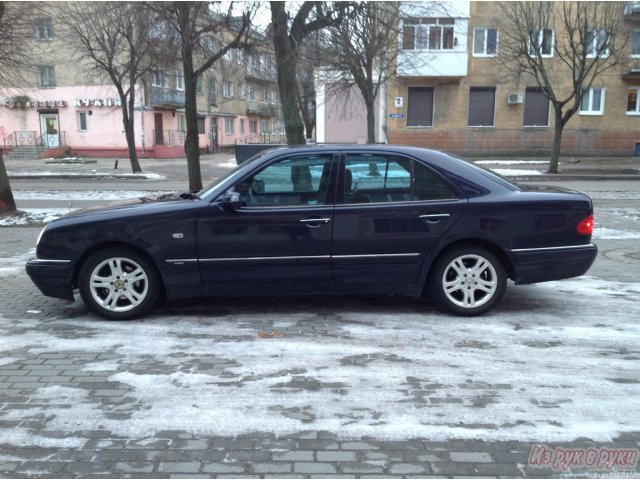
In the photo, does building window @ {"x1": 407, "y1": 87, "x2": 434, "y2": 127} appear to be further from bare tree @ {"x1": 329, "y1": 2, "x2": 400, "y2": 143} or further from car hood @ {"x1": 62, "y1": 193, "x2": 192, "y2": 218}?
car hood @ {"x1": 62, "y1": 193, "x2": 192, "y2": 218}

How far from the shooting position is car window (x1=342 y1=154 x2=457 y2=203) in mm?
5227

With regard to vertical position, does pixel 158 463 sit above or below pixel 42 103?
below

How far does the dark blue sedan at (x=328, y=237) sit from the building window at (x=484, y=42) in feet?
95.9

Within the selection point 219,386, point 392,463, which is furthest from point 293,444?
point 219,386

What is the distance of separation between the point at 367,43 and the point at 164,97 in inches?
Answer: 874

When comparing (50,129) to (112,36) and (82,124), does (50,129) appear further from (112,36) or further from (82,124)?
(112,36)

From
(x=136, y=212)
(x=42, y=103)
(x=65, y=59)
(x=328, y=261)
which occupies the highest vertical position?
(x=65, y=59)

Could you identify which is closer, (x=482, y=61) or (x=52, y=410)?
(x=52, y=410)

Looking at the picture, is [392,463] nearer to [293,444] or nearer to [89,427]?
[293,444]

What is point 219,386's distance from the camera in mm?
3854

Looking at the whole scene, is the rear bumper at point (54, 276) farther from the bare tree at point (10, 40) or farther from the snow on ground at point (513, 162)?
the snow on ground at point (513, 162)

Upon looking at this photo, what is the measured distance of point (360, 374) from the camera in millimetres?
4027

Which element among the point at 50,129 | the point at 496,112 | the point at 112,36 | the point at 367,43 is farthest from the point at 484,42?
the point at 50,129

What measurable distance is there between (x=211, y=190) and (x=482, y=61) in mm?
30167
